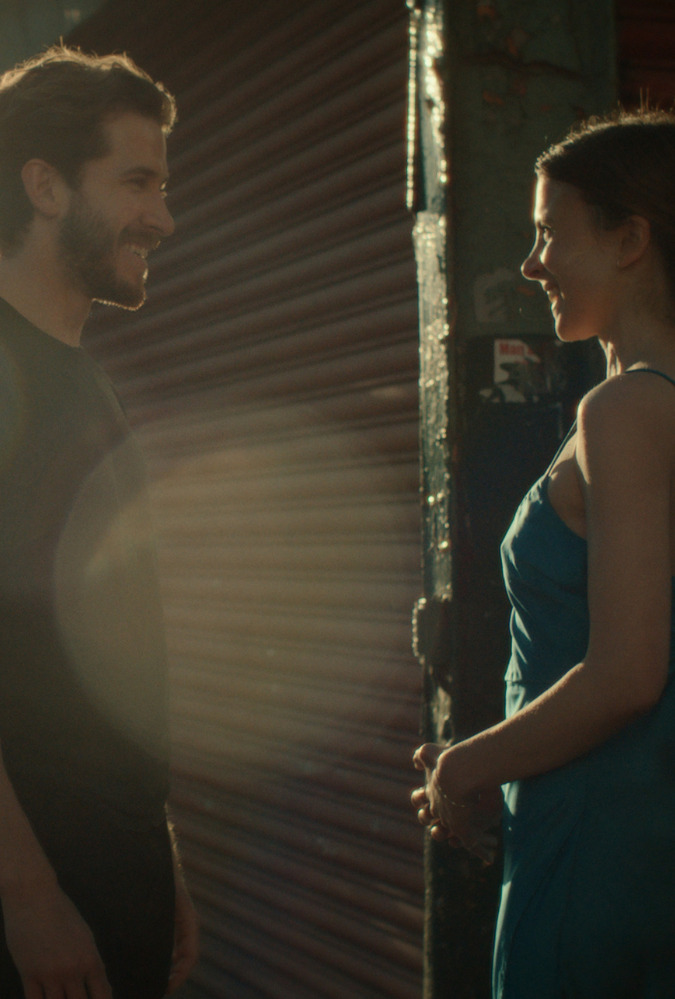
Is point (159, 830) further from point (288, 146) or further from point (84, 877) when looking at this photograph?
point (288, 146)

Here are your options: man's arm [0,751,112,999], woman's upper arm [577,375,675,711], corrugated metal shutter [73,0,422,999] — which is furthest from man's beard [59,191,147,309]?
corrugated metal shutter [73,0,422,999]

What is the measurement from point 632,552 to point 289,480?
2709 millimetres

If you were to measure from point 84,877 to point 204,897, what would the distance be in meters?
2.96

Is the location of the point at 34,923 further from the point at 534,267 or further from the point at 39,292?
the point at 534,267

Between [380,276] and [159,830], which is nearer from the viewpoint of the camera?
[159,830]

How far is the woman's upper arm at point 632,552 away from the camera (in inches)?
50.6

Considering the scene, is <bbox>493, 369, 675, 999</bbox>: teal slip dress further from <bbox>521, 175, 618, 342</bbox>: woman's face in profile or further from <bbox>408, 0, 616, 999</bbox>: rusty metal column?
<bbox>408, 0, 616, 999</bbox>: rusty metal column

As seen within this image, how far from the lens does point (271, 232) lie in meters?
3.98

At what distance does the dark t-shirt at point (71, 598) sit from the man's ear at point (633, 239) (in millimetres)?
1092

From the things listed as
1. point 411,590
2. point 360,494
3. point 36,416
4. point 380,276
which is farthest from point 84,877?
point 380,276

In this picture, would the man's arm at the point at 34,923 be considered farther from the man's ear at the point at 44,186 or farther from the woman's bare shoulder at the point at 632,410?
the man's ear at the point at 44,186

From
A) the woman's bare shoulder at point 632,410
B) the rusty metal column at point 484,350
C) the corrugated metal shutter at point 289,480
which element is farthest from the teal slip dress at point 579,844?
the corrugated metal shutter at point 289,480

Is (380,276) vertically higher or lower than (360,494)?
higher

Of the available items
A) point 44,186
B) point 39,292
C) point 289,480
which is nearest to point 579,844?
point 39,292
